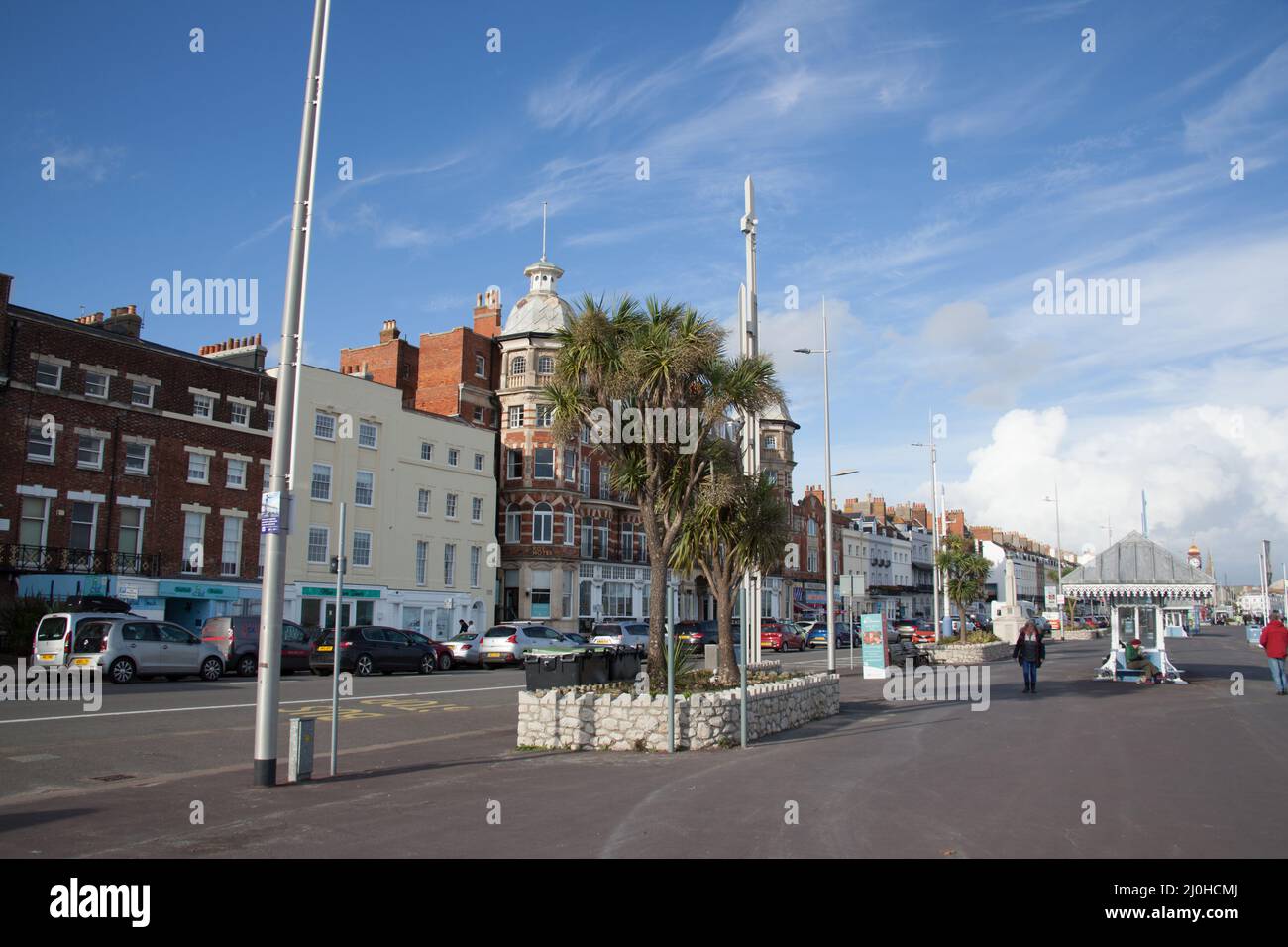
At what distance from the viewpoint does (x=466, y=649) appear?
36.6m

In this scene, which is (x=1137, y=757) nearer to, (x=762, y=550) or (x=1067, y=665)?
(x=762, y=550)

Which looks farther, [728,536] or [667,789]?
[728,536]

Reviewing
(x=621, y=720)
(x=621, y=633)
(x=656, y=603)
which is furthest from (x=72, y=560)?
(x=621, y=720)

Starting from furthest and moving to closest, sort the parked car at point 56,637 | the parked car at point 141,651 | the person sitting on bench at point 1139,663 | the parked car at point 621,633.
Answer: the parked car at point 621,633, the person sitting on bench at point 1139,663, the parked car at point 141,651, the parked car at point 56,637

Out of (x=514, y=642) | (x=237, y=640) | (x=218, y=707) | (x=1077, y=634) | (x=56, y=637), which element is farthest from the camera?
(x=1077, y=634)

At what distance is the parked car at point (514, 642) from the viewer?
1449 inches

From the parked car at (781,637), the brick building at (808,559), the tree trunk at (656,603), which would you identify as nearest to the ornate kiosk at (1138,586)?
the tree trunk at (656,603)

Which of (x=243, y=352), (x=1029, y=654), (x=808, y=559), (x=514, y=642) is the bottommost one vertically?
(x=514, y=642)

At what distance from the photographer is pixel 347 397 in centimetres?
4406

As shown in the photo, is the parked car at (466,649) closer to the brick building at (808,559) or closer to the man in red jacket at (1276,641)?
the man in red jacket at (1276,641)

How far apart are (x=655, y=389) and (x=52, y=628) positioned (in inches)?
688

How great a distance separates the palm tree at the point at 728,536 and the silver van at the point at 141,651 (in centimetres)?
1460

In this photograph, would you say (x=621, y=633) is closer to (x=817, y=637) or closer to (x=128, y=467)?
(x=817, y=637)
